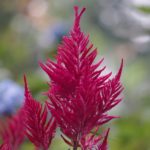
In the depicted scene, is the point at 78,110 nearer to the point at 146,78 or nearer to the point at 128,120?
the point at 128,120

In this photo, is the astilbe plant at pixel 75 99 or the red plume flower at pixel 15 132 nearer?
the astilbe plant at pixel 75 99

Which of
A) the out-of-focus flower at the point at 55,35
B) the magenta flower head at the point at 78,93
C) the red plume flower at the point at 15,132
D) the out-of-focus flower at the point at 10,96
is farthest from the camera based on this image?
the out-of-focus flower at the point at 55,35

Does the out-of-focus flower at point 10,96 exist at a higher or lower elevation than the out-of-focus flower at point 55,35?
lower

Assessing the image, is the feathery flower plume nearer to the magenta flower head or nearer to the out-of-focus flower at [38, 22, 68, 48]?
the magenta flower head

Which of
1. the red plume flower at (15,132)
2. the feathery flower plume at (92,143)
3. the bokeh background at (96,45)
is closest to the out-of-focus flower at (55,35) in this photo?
the bokeh background at (96,45)

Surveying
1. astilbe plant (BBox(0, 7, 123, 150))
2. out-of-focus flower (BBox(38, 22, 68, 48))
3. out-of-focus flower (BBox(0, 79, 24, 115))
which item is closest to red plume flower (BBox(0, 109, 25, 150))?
astilbe plant (BBox(0, 7, 123, 150))

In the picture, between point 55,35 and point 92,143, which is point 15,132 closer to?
point 92,143

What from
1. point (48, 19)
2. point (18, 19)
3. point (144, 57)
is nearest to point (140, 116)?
point (144, 57)

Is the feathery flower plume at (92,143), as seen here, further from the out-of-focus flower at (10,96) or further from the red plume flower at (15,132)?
the out-of-focus flower at (10,96)
